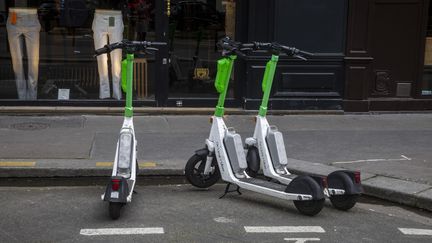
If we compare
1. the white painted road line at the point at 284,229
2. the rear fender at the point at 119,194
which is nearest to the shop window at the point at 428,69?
the white painted road line at the point at 284,229

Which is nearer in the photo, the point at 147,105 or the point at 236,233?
the point at 236,233

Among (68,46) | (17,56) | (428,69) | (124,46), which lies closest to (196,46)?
(68,46)

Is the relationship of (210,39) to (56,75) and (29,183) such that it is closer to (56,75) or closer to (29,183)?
(56,75)

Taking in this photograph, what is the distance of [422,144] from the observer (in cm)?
830

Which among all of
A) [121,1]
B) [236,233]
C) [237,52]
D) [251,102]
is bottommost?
[236,233]

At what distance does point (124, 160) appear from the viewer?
565 centimetres

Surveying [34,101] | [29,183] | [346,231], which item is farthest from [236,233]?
[34,101]

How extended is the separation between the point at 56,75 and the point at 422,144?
225 inches

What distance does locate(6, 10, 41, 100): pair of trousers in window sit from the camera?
9758 mm

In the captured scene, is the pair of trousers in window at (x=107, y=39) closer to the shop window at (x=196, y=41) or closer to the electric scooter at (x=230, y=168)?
the shop window at (x=196, y=41)

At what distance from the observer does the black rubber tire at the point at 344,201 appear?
569 cm

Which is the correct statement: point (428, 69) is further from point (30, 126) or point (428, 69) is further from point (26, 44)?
point (26, 44)

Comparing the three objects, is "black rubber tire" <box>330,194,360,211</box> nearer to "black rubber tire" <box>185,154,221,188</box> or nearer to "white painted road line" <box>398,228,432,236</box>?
"white painted road line" <box>398,228,432,236</box>

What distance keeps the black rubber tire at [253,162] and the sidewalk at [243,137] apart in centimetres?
94
